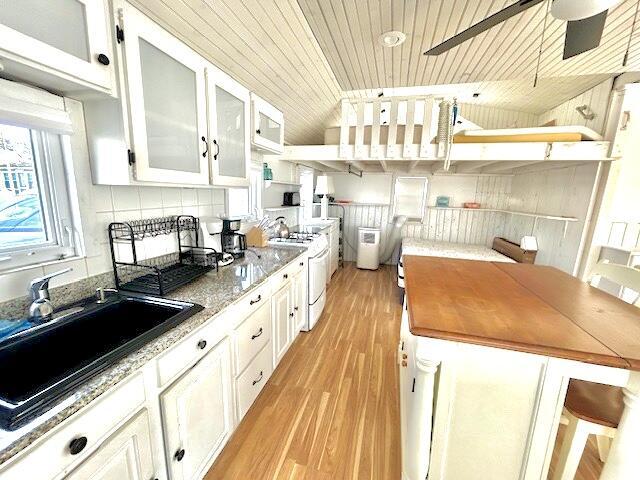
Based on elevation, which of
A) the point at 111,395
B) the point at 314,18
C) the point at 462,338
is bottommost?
the point at 111,395

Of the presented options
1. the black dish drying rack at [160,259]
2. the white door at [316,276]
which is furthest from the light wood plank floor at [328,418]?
the black dish drying rack at [160,259]

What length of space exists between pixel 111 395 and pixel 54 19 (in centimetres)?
118

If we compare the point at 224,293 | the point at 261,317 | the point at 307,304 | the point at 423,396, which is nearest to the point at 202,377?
the point at 224,293

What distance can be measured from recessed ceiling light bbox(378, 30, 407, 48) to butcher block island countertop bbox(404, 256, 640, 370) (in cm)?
161

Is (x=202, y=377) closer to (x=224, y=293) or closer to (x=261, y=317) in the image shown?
(x=224, y=293)

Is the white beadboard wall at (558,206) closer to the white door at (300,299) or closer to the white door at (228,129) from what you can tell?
the white door at (300,299)

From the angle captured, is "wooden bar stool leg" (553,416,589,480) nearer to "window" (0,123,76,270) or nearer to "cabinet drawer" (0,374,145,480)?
"cabinet drawer" (0,374,145,480)

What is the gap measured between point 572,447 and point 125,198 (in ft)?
7.74

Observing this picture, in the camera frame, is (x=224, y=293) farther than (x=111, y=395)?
Yes

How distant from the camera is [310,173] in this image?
4.71 meters

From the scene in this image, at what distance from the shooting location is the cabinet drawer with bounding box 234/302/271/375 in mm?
1382

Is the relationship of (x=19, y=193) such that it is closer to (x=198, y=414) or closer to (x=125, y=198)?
(x=125, y=198)

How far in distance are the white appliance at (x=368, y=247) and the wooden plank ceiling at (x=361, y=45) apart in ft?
8.19

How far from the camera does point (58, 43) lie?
827mm
